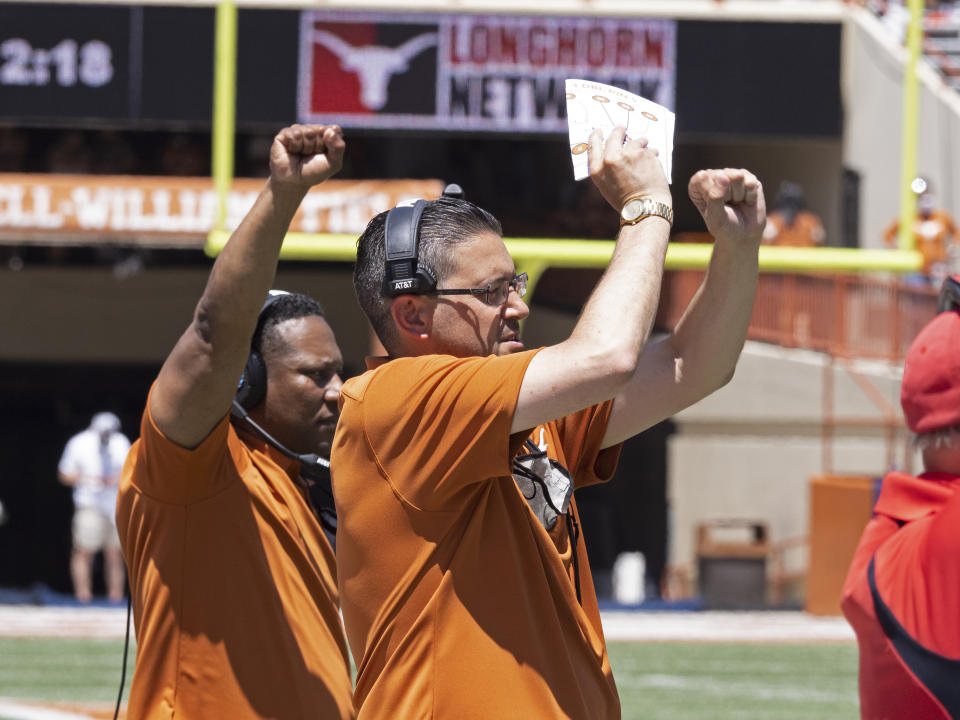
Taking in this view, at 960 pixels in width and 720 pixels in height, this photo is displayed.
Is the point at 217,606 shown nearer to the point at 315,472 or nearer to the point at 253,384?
the point at 315,472

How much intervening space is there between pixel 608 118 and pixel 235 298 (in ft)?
2.40

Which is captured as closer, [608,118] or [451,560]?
[451,560]

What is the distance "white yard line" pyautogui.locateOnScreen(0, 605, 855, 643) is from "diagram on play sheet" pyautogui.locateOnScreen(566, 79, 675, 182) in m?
10.0

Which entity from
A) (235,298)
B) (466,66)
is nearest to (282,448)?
(235,298)

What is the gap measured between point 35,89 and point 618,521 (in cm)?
837

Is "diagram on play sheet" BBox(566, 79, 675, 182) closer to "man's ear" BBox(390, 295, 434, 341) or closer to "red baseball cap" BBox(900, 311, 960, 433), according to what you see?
"man's ear" BBox(390, 295, 434, 341)

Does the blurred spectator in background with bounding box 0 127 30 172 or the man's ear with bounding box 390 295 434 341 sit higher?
the blurred spectator in background with bounding box 0 127 30 172

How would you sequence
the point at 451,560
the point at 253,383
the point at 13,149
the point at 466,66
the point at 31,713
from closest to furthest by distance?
the point at 451,560, the point at 253,383, the point at 31,713, the point at 466,66, the point at 13,149

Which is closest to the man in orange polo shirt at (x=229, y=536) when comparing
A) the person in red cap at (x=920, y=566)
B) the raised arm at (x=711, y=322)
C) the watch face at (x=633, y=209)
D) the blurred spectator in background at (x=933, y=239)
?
the watch face at (x=633, y=209)

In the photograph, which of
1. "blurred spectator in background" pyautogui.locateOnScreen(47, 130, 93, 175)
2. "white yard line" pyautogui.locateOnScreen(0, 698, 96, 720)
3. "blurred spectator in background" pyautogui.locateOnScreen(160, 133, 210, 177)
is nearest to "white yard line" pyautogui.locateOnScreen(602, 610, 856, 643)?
"white yard line" pyautogui.locateOnScreen(0, 698, 96, 720)

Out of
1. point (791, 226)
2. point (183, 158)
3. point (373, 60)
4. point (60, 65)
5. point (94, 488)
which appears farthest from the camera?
point (183, 158)

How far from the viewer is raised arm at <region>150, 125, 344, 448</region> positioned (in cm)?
288

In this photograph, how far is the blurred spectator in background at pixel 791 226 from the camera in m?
16.8

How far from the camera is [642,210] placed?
2.71 meters
